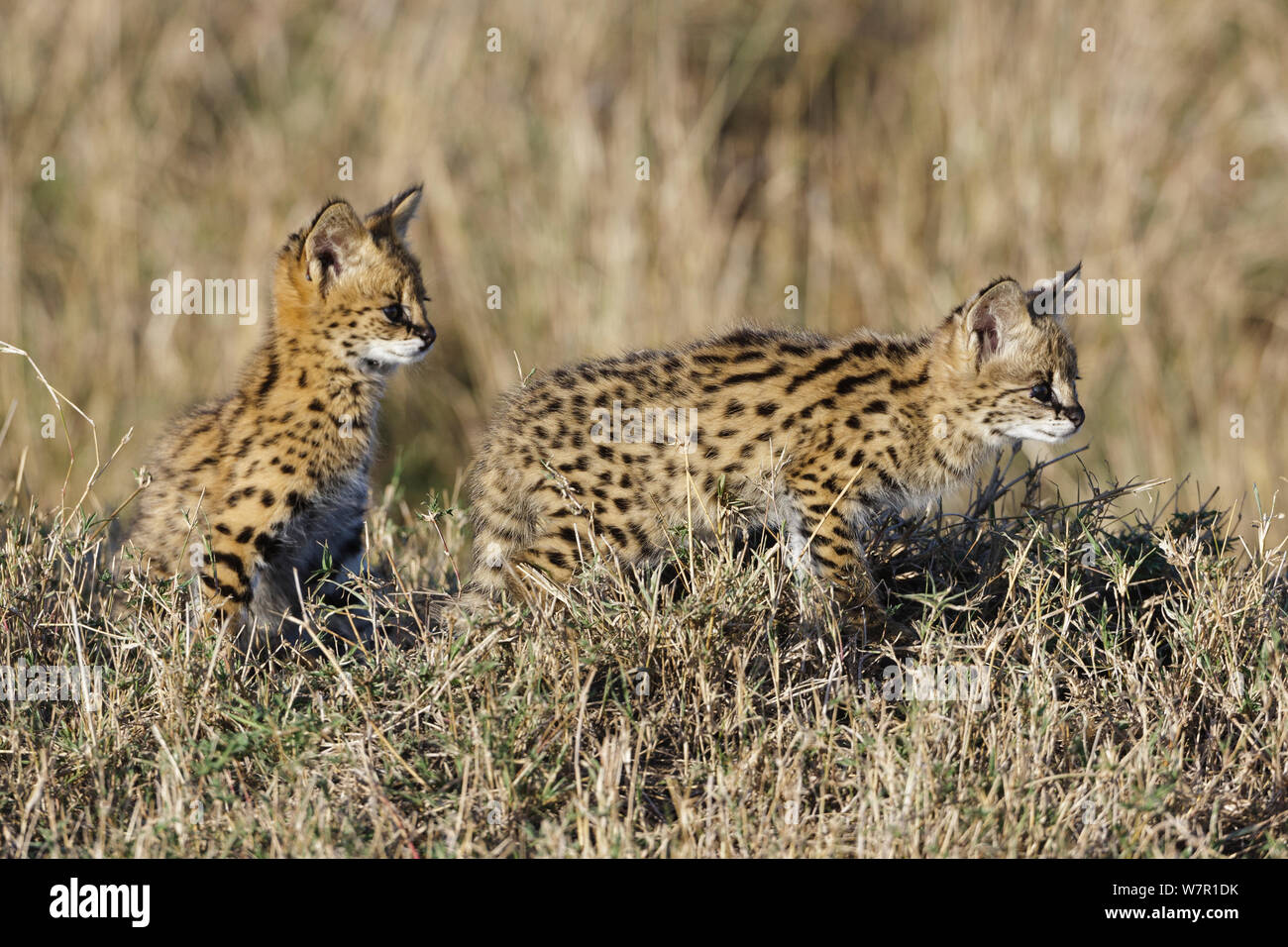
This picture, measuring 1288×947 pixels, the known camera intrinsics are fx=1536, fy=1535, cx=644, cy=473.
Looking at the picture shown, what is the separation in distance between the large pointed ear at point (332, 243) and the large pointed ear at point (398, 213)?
132mm

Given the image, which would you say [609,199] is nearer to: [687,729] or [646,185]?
[646,185]

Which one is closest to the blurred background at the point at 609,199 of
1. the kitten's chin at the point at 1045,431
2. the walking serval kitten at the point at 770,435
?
the walking serval kitten at the point at 770,435

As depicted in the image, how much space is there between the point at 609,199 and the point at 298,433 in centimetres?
504

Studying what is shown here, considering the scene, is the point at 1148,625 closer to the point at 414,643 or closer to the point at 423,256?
the point at 414,643

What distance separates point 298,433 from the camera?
221 inches

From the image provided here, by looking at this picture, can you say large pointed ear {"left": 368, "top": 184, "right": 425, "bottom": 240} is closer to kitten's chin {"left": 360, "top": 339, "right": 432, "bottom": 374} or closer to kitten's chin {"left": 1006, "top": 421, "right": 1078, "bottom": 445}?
kitten's chin {"left": 360, "top": 339, "right": 432, "bottom": 374}

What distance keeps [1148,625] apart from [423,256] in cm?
666

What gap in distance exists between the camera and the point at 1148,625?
5332 mm

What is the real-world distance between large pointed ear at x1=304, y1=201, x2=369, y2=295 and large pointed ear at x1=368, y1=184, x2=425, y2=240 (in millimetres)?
132

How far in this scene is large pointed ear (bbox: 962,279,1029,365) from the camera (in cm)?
547

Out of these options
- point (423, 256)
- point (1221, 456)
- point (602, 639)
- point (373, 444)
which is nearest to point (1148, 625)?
point (602, 639)

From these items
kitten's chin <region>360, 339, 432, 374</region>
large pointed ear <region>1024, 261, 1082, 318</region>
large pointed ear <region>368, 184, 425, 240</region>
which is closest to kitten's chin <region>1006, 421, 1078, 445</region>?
large pointed ear <region>1024, 261, 1082, 318</region>

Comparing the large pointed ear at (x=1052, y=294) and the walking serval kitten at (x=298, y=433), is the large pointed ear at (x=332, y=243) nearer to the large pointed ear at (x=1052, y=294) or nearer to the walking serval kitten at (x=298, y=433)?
the walking serval kitten at (x=298, y=433)

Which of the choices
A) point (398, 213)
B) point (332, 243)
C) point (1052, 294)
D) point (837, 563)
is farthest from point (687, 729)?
point (398, 213)
